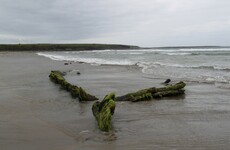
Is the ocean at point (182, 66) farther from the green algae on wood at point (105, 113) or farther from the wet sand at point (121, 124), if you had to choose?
the green algae on wood at point (105, 113)

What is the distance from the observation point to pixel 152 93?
12.2 meters

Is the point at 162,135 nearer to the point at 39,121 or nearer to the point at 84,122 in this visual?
the point at 84,122

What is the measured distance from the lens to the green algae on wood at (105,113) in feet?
24.4

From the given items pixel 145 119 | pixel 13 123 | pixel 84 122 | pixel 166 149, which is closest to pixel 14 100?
pixel 13 123

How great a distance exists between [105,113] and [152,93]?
477 cm

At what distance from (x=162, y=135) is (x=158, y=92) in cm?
541

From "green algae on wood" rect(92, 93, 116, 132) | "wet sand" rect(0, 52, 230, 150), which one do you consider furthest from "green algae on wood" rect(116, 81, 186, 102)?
"green algae on wood" rect(92, 93, 116, 132)

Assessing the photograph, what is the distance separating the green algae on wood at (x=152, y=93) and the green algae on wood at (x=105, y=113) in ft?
9.03

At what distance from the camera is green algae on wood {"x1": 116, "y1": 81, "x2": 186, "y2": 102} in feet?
38.2

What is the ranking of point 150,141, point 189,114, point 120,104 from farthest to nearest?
point 120,104, point 189,114, point 150,141

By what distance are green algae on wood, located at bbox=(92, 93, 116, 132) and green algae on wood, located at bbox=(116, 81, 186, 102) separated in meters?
2.75

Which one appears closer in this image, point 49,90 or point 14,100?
point 14,100

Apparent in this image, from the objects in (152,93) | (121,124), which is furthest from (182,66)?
(121,124)

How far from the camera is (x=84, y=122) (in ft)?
27.5
